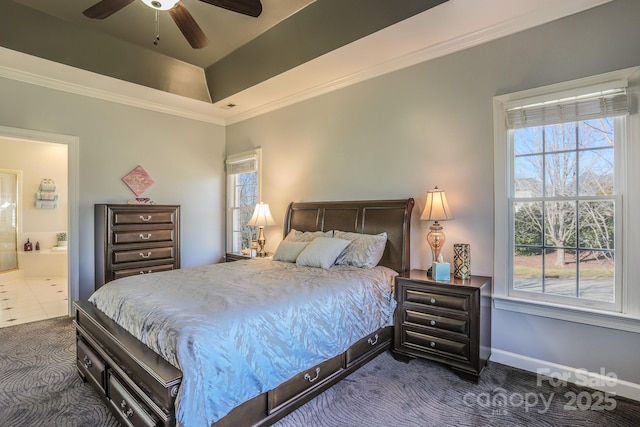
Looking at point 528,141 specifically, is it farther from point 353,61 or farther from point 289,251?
Result: point 289,251

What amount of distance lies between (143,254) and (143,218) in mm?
482

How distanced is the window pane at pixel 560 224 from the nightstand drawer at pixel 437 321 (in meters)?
1.02

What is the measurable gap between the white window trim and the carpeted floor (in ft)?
1.75

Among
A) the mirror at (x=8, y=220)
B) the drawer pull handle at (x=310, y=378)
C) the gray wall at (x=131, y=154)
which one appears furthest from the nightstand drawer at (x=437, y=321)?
the mirror at (x=8, y=220)

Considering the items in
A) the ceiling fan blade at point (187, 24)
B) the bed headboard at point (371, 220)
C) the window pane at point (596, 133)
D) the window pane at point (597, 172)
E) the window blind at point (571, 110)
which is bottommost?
the bed headboard at point (371, 220)

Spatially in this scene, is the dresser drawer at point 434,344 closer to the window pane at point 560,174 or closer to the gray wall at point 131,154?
the window pane at point 560,174

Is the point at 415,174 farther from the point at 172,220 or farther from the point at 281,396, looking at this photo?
the point at 172,220

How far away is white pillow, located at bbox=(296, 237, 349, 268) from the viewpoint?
3172 mm

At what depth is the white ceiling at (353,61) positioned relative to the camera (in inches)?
101

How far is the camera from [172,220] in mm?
4547

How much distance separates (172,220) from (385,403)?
3674 millimetres

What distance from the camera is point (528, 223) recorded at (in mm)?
2758

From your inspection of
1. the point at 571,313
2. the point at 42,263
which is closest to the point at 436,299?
the point at 571,313

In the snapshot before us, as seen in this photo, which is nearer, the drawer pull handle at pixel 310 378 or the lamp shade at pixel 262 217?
the drawer pull handle at pixel 310 378
